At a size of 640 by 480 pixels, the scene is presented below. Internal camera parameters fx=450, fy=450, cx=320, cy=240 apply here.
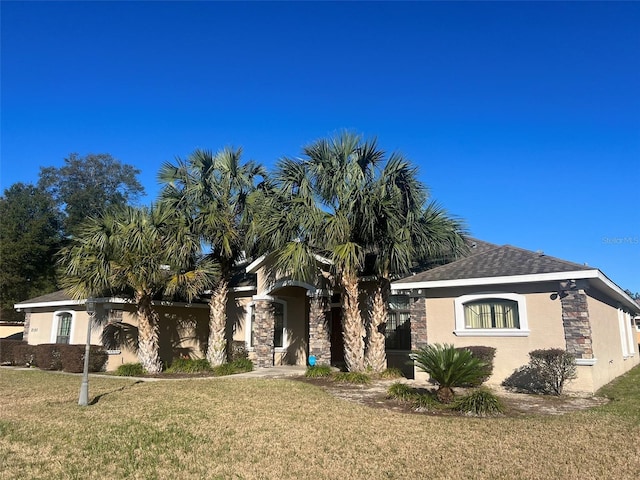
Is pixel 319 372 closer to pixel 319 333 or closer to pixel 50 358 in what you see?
pixel 319 333

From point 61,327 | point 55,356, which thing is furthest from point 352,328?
point 61,327

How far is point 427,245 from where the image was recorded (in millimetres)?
14164

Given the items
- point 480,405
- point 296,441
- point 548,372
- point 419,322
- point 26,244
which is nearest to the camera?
point 296,441

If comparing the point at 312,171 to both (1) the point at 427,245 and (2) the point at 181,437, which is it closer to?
(1) the point at 427,245

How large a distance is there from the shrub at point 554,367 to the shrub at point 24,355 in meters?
18.9

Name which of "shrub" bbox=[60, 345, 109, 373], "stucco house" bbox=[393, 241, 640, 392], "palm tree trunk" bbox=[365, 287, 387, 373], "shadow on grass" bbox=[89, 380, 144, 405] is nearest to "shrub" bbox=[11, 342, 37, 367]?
"shrub" bbox=[60, 345, 109, 373]

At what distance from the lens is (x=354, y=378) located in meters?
12.9

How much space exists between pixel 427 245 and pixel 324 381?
524cm

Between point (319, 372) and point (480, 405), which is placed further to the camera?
point (319, 372)

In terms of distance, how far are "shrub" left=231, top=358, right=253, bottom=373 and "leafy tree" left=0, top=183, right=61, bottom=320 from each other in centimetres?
2135

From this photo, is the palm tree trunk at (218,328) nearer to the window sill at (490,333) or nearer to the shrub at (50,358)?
the shrub at (50,358)

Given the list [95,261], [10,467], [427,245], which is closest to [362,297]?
[427,245]

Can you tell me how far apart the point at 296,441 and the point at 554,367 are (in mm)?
6931

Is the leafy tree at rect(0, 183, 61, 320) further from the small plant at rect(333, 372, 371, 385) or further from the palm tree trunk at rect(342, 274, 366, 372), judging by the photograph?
the small plant at rect(333, 372, 371, 385)
